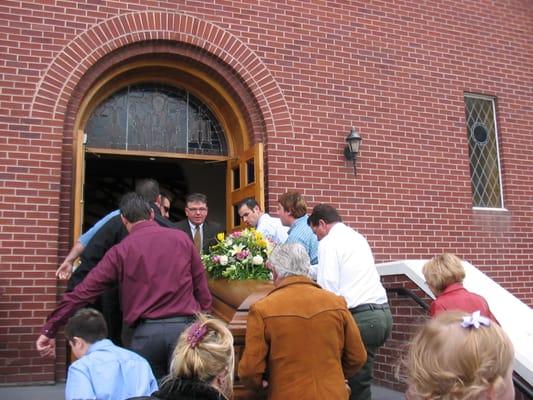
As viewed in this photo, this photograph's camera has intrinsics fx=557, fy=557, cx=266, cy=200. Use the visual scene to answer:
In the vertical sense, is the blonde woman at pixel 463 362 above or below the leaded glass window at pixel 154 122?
below

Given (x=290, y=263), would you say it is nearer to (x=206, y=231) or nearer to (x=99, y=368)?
(x=99, y=368)

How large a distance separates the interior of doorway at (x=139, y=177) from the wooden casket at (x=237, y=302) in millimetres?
6390

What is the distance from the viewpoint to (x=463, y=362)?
4.73 ft

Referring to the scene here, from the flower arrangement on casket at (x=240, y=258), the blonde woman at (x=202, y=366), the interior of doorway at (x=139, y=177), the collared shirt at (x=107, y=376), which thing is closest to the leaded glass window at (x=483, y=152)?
the interior of doorway at (x=139, y=177)

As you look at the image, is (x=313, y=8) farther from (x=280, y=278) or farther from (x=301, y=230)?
(x=280, y=278)

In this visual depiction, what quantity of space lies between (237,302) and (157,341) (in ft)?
2.64

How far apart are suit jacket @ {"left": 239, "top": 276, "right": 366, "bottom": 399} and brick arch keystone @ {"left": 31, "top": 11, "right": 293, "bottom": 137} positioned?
427cm

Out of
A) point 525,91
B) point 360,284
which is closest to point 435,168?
point 525,91

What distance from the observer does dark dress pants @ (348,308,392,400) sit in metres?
4.19

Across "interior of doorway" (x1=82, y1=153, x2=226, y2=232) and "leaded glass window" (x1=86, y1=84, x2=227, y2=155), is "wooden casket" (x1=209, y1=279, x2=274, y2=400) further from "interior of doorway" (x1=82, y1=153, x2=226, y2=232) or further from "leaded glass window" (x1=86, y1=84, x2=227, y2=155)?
"interior of doorway" (x1=82, y1=153, x2=226, y2=232)

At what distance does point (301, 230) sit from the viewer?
4.96 m

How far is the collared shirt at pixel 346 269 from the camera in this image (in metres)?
4.20

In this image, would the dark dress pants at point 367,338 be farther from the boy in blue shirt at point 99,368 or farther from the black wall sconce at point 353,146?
the black wall sconce at point 353,146

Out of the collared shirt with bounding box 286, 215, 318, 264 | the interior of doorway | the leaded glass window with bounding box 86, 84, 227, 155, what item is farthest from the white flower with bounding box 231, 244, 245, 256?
the interior of doorway
